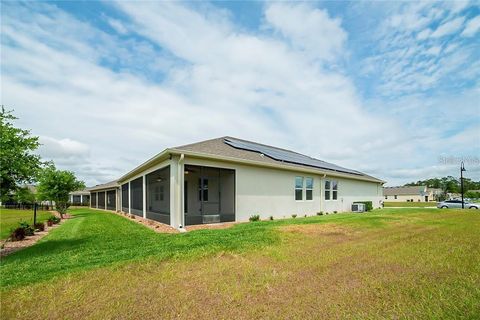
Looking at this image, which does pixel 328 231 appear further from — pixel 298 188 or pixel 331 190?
pixel 331 190

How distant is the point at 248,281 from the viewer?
15.2 feet

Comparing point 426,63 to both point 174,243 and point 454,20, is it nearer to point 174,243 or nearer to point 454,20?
point 454,20

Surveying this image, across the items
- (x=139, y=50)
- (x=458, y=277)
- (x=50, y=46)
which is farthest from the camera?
(x=139, y=50)

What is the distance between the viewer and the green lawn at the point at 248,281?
353 cm

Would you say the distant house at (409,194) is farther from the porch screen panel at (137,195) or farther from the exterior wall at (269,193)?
the porch screen panel at (137,195)

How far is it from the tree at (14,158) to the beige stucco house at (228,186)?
4843mm

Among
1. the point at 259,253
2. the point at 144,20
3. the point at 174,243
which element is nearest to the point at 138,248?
the point at 174,243

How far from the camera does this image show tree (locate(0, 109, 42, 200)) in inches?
289

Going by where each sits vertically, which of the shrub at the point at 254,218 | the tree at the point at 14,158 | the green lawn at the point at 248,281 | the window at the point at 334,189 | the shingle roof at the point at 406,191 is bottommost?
the shingle roof at the point at 406,191

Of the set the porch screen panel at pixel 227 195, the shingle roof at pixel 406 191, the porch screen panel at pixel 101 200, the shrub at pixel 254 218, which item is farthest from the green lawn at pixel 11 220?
the shingle roof at pixel 406 191

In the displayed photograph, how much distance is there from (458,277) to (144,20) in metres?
11.3

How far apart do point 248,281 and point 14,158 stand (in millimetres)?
7250

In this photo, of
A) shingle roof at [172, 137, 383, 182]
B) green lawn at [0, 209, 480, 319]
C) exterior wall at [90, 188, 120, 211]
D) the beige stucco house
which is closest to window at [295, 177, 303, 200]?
the beige stucco house

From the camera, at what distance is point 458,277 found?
4.64 meters
